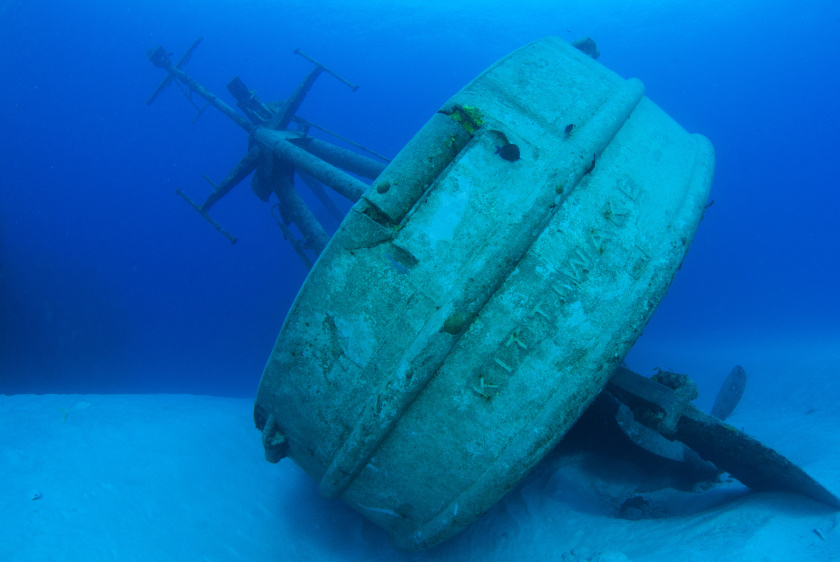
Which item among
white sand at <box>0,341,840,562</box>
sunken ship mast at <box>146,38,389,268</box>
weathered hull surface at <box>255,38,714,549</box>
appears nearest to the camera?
weathered hull surface at <box>255,38,714,549</box>

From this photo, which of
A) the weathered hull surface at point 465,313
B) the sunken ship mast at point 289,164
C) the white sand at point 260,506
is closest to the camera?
the weathered hull surface at point 465,313

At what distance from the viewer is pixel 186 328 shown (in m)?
23.9

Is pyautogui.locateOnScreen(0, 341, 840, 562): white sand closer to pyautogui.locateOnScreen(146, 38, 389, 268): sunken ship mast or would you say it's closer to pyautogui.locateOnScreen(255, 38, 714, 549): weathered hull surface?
pyautogui.locateOnScreen(255, 38, 714, 549): weathered hull surface

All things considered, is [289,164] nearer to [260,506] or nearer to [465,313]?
[260,506]

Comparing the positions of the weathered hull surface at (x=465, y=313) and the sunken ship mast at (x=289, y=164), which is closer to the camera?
the weathered hull surface at (x=465, y=313)

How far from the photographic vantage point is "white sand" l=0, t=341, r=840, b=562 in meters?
2.12

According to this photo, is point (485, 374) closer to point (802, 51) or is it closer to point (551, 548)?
point (551, 548)

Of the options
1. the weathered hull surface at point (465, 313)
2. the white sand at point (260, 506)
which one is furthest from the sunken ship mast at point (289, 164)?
the white sand at point (260, 506)

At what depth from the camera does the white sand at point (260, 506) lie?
212cm

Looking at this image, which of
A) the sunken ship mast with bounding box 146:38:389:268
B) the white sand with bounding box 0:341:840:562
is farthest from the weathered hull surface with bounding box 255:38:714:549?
the sunken ship mast with bounding box 146:38:389:268

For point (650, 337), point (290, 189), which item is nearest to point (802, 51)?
point (650, 337)

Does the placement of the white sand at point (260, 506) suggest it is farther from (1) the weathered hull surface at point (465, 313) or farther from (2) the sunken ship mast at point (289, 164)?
(2) the sunken ship mast at point (289, 164)

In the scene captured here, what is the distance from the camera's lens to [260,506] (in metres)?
3.45

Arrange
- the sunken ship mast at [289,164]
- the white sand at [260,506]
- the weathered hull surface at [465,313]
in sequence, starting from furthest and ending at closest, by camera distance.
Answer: the sunken ship mast at [289,164] < the white sand at [260,506] < the weathered hull surface at [465,313]
